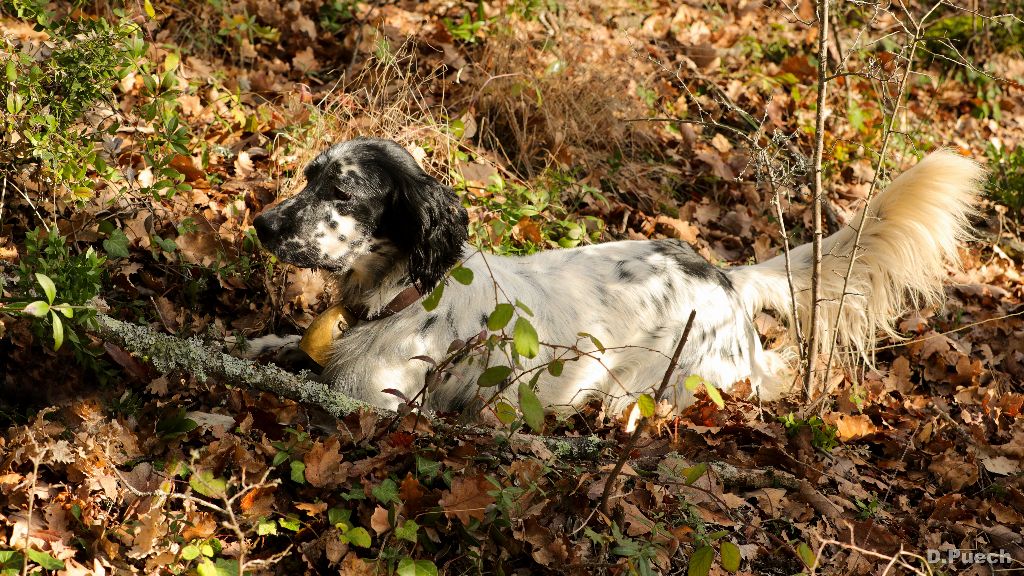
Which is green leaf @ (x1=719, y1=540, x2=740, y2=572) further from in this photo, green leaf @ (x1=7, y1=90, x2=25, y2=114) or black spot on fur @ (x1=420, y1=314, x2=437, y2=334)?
green leaf @ (x1=7, y1=90, x2=25, y2=114)

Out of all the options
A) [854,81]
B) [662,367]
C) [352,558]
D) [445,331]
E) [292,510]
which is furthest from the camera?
[854,81]

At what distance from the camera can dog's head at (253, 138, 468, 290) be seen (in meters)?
4.01

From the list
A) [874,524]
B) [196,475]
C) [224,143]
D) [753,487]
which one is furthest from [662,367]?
[224,143]

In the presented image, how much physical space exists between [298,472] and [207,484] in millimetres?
299

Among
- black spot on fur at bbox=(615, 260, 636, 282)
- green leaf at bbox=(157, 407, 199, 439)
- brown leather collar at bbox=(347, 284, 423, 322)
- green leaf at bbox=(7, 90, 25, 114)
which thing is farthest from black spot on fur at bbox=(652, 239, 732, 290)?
green leaf at bbox=(7, 90, 25, 114)

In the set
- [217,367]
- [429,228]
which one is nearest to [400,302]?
[429,228]

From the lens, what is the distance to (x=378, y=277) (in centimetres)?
423

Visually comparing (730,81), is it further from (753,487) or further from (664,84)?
(753,487)

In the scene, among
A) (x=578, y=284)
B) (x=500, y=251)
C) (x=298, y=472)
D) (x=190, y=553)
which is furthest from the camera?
(x=500, y=251)

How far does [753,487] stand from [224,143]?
3.83m

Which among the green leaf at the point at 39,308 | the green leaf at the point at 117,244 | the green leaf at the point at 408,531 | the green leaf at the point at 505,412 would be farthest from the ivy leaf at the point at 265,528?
the green leaf at the point at 117,244

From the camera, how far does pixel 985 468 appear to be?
14.3 ft

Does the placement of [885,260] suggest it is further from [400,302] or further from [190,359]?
[190,359]

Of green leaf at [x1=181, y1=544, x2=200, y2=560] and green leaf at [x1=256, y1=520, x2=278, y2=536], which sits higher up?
green leaf at [x1=181, y1=544, x2=200, y2=560]
